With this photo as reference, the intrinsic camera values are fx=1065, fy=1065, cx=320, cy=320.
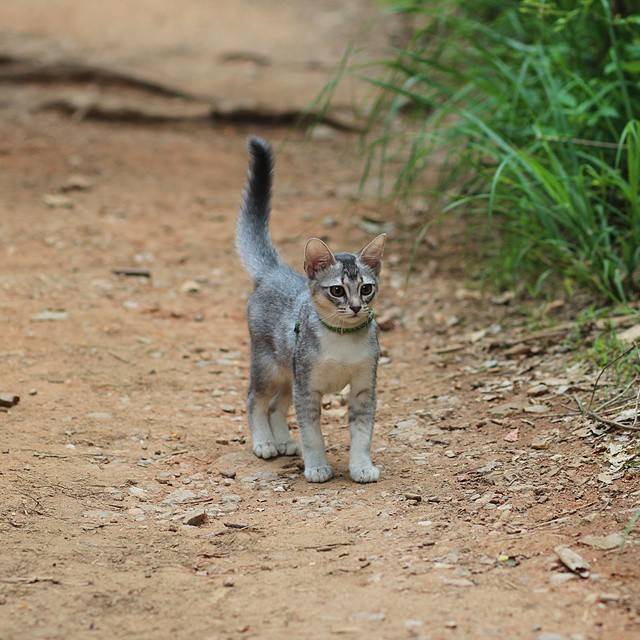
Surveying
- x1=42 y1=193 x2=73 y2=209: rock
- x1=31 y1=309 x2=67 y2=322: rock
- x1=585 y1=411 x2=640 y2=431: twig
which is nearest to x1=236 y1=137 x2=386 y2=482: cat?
x1=585 y1=411 x2=640 y2=431: twig

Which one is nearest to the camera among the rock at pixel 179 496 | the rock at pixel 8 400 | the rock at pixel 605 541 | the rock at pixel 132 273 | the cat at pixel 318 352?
the rock at pixel 605 541

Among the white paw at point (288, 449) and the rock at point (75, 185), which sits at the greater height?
the rock at point (75, 185)

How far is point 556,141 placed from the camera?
20.8 ft

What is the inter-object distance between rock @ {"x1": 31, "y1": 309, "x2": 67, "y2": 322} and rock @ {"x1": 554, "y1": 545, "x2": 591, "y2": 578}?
3781 millimetres

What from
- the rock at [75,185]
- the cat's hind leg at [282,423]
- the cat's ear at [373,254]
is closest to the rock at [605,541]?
the cat's ear at [373,254]

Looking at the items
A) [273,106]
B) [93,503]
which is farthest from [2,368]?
[273,106]

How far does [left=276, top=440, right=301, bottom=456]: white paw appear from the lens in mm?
5078

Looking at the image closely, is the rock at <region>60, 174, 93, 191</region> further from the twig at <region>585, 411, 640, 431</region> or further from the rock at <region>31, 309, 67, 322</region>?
the twig at <region>585, 411, 640, 431</region>

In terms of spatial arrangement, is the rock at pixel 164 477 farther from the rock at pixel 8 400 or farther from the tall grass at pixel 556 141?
the tall grass at pixel 556 141

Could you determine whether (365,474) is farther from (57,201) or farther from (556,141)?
(57,201)

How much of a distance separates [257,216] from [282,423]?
3.53 feet

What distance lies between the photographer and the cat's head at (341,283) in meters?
4.50

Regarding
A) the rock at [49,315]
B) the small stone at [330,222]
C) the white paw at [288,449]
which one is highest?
the small stone at [330,222]

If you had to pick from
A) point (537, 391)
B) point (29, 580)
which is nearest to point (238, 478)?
point (29, 580)
